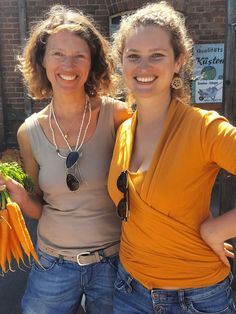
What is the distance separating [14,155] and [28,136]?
4687 mm

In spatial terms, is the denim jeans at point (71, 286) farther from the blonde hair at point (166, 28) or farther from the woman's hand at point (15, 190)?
the blonde hair at point (166, 28)

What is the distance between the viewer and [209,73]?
255 inches

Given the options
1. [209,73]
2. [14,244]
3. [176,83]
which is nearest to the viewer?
[176,83]

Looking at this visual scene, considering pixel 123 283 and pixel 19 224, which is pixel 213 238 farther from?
pixel 19 224

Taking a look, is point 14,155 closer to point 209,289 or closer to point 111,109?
point 111,109

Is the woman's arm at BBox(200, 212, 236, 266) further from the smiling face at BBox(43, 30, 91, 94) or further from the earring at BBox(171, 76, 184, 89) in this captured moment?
→ the smiling face at BBox(43, 30, 91, 94)

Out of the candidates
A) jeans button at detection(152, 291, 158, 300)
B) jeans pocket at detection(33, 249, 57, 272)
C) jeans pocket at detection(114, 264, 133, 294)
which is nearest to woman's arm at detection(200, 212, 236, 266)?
jeans button at detection(152, 291, 158, 300)

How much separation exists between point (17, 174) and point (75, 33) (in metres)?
0.77

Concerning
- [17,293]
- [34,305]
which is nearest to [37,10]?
[17,293]

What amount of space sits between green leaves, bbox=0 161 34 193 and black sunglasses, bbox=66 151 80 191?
8.4 inches

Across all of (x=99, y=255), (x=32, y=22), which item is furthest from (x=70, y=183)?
(x=32, y=22)

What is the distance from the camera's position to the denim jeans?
212 cm

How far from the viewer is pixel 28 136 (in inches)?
88.4

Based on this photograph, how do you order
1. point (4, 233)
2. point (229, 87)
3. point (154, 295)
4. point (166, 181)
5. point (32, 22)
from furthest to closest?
1. point (32, 22)
2. point (229, 87)
3. point (4, 233)
4. point (154, 295)
5. point (166, 181)
